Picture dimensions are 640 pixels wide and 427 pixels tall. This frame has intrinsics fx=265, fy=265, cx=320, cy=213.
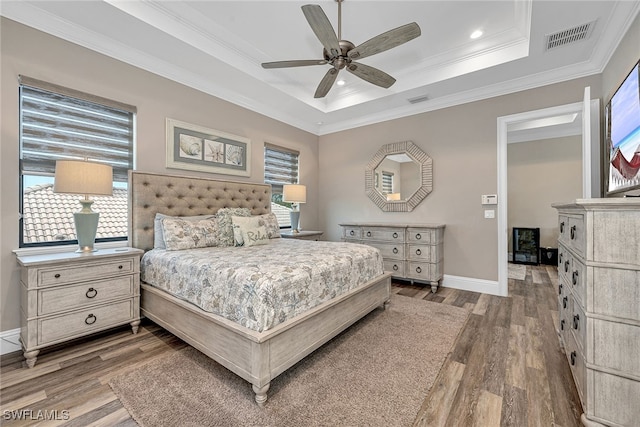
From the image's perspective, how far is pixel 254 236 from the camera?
9.68 ft

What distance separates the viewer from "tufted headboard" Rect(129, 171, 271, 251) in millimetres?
2773

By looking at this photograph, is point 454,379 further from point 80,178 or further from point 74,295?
point 80,178

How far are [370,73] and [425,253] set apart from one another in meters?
2.40

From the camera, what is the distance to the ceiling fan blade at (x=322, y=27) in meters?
1.80

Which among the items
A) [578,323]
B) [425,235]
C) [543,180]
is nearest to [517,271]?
[543,180]

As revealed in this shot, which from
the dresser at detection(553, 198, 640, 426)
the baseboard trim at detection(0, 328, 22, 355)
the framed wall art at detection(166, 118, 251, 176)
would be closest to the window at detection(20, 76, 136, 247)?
the framed wall art at detection(166, 118, 251, 176)

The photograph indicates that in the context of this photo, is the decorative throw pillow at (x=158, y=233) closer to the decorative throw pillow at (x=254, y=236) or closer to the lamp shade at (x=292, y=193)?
the decorative throw pillow at (x=254, y=236)

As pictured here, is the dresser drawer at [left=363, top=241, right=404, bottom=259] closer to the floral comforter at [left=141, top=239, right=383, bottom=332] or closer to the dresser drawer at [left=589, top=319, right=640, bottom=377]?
the floral comforter at [left=141, top=239, right=383, bottom=332]

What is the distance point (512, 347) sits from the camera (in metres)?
2.17

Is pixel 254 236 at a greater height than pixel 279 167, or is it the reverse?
pixel 279 167

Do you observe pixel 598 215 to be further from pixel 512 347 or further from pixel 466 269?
pixel 466 269

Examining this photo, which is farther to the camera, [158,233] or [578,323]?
[158,233]

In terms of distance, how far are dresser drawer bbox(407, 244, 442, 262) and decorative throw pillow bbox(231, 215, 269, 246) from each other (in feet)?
6.76

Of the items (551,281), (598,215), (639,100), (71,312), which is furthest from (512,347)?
(71,312)
